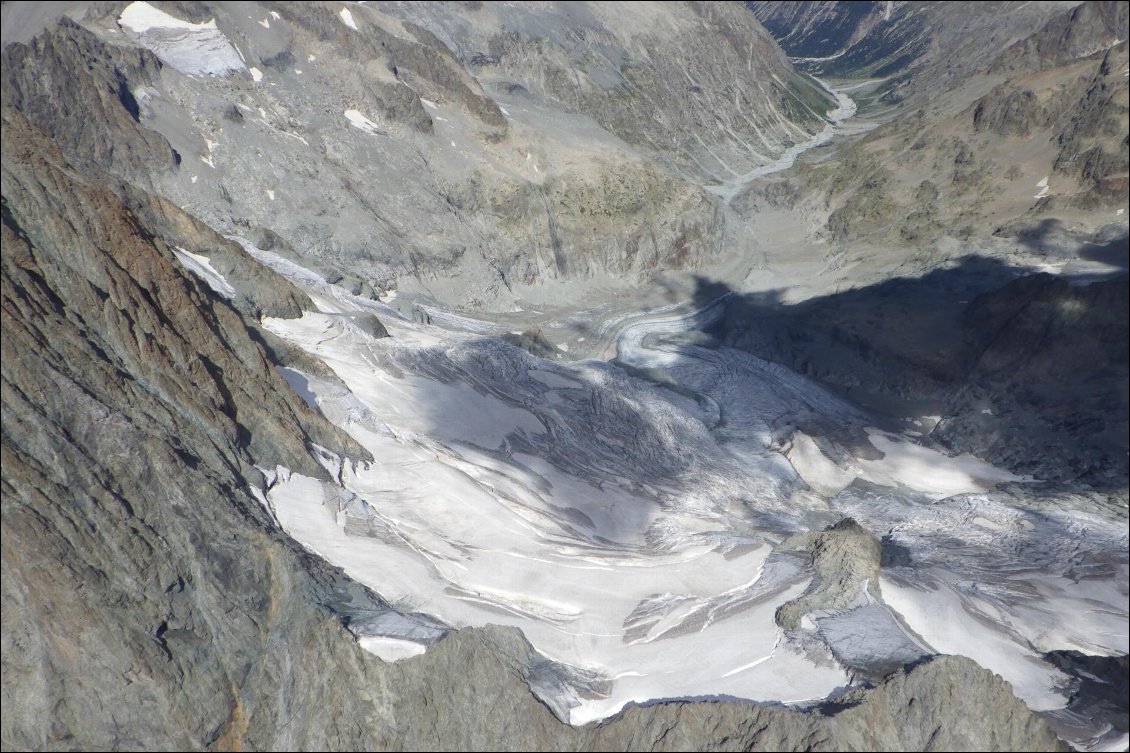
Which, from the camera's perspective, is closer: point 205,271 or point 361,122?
point 205,271

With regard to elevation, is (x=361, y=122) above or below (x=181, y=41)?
below

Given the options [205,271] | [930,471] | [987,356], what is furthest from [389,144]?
[930,471]

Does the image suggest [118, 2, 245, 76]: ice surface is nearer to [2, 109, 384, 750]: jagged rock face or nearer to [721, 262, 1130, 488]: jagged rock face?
[2, 109, 384, 750]: jagged rock face

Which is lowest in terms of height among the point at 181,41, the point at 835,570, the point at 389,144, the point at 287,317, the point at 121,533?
the point at 389,144

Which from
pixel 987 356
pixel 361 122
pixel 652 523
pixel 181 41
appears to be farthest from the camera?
pixel 361 122

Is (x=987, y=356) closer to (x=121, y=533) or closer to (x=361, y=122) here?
(x=361, y=122)

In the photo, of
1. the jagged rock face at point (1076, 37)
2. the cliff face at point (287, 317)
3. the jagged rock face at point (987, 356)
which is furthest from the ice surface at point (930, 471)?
the jagged rock face at point (1076, 37)
